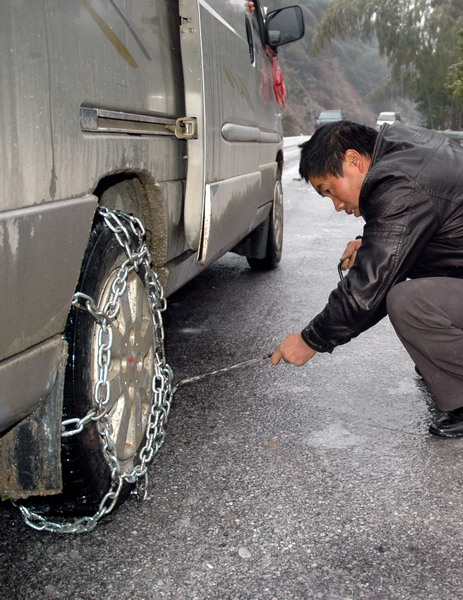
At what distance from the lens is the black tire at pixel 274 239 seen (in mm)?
5869

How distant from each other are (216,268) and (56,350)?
4.43 metres

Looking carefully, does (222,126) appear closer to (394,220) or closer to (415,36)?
(394,220)

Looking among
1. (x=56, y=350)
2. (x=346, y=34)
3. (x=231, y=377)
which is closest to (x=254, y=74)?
(x=231, y=377)

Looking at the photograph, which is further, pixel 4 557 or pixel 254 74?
pixel 254 74

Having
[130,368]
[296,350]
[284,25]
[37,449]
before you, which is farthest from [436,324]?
[284,25]

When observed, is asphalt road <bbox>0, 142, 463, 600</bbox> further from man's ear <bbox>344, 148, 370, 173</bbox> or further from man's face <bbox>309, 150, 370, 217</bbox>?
man's ear <bbox>344, 148, 370, 173</bbox>

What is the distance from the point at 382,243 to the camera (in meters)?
2.65

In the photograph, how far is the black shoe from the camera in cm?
302

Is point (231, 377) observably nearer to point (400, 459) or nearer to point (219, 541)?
point (400, 459)

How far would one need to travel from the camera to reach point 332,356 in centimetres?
407

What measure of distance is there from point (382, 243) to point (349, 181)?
0.99 ft

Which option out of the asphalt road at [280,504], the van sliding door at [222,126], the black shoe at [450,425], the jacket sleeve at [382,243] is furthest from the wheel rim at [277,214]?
the jacket sleeve at [382,243]

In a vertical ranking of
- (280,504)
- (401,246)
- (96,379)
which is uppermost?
(401,246)

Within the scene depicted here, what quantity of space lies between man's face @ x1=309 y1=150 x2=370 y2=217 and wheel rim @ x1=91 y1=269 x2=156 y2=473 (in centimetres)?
76
